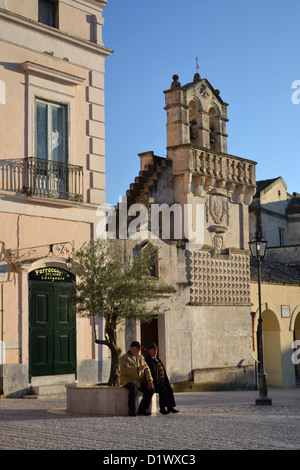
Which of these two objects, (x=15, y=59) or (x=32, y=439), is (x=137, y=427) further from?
(x=15, y=59)

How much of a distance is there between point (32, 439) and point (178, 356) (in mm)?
11134

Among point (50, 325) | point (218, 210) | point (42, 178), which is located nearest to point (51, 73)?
point (42, 178)

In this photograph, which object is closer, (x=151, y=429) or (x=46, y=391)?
(x=151, y=429)

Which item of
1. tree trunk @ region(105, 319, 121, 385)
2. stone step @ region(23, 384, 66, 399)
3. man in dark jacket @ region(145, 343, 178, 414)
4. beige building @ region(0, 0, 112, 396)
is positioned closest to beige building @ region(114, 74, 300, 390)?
beige building @ region(0, 0, 112, 396)

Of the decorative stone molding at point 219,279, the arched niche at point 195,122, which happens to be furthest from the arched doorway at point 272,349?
the arched niche at point 195,122

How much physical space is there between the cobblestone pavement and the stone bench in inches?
12.3

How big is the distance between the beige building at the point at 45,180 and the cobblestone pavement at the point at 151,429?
7.43 feet

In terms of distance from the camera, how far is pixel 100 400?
39.2ft

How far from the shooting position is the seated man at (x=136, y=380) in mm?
11781

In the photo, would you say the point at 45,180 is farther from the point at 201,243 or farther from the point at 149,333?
the point at 201,243

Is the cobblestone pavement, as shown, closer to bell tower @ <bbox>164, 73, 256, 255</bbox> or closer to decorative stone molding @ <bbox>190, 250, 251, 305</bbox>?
decorative stone molding @ <bbox>190, 250, 251, 305</bbox>

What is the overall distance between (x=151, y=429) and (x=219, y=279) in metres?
11.8

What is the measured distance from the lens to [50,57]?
54.4ft

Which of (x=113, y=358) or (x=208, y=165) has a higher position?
(x=208, y=165)
